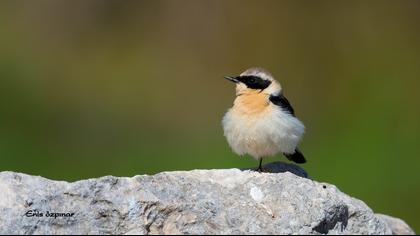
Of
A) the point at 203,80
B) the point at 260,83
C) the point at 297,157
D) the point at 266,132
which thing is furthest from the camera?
the point at 203,80

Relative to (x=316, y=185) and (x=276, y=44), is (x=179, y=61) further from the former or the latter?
(x=316, y=185)

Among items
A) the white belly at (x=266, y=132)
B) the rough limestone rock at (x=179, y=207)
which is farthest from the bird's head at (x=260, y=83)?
the rough limestone rock at (x=179, y=207)

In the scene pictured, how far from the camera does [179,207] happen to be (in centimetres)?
595

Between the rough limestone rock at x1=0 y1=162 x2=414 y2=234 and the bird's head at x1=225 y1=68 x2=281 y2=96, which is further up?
the bird's head at x1=225 y1=68 x2=281 y2=96

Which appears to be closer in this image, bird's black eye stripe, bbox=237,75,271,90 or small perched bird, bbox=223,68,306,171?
small perched bird, bbox=223,68,306,171

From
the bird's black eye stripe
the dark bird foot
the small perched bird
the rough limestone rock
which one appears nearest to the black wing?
the small perched bird

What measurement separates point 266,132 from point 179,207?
1819mm

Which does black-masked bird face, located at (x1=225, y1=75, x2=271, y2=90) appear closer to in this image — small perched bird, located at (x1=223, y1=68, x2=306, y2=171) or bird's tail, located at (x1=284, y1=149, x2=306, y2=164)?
small perched bird, located at (x1=223, y1=68, x2=306, y2=171)

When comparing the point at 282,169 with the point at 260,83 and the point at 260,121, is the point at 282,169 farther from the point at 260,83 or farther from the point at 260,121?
the point at 260,83

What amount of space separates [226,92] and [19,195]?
9.04 metres

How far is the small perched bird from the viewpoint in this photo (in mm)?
7625

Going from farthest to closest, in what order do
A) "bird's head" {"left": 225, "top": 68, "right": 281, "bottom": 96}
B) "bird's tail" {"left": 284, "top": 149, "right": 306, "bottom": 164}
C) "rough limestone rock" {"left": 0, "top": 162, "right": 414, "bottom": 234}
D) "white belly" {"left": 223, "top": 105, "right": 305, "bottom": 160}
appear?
"bird's tail" {"left": 284, "top": 149, "right": 306, "bottom": 164} → "bird's head" {"left": 225, "top": 68, "right": 281, "bottom": 96} → "white belly" {"left": 223, "top": 105, "right": 305, "bottom": 160} → "rough limestone rock" {"left": 0, "top": 162, "right": 414, "bottom": 234}

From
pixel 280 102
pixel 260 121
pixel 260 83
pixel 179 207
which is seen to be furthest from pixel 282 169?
pixel 179 207

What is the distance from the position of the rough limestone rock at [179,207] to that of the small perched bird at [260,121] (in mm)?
1169
